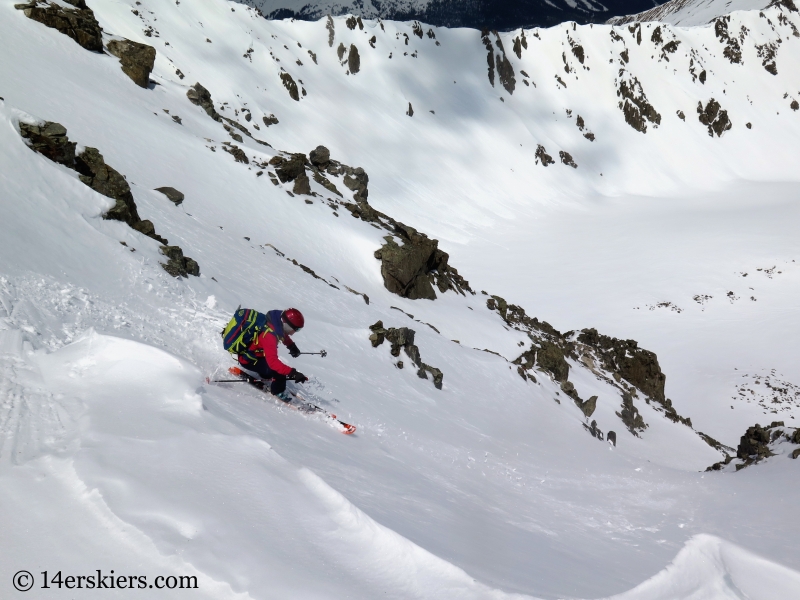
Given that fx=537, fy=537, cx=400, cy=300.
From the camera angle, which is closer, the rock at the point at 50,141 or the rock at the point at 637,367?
the rock at the point at 50,141

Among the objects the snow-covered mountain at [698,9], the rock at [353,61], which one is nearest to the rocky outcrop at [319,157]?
the rock at [353,61]

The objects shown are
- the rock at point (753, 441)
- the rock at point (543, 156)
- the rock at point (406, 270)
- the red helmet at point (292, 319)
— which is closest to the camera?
the red helmet at point (292, 319)

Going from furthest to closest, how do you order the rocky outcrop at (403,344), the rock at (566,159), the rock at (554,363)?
1. the rock at (566,159)
2. the rock at (554,363)
3. the rocky outcrop at (403,344)

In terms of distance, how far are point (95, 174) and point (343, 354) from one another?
6326 mm

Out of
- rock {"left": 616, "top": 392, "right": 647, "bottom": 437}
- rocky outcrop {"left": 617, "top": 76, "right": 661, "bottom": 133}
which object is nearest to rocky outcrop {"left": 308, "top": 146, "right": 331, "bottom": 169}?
rock {"left": 616, "top": 392, "right": 647, "bottom": 437}

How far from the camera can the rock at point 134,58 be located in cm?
2841

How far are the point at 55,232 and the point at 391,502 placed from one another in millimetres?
6962

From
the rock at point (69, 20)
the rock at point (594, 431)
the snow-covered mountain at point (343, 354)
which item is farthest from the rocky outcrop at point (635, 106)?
the rock at point (594, 431)

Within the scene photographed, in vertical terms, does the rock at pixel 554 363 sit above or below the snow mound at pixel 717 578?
above

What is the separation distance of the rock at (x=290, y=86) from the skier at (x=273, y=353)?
49.1 metres

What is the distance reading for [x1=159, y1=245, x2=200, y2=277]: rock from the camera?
9906mm

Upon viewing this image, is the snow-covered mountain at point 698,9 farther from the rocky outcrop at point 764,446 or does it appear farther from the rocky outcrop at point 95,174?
the rocky outcrop at point 95,174

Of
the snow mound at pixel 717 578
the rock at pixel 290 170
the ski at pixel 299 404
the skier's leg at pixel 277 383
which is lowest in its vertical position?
the ski at pixel 299 404

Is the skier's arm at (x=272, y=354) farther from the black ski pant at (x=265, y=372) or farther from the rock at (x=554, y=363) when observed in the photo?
the rock at (x=554, y=363)
